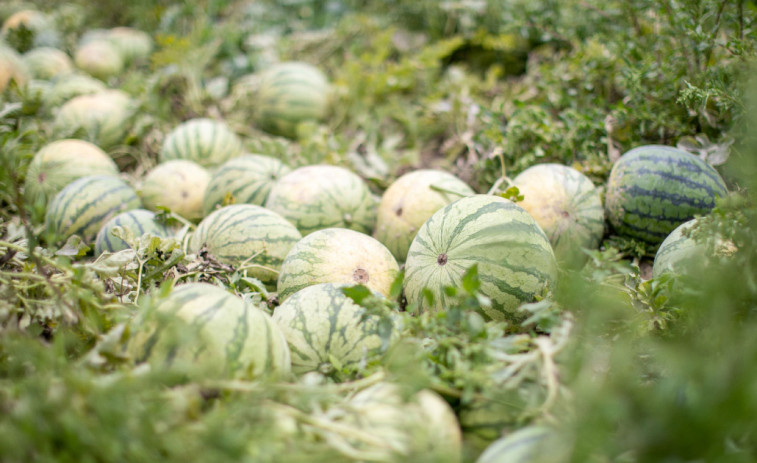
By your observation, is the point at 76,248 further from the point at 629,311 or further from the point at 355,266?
the point at 629,311

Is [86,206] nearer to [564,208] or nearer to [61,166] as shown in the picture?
[61,166]

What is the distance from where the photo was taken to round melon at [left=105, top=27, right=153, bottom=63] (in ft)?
18.7

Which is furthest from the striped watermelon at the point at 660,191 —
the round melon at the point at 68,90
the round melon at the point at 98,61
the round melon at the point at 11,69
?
the round melon at the point at 98,61

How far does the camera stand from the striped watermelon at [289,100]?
468 cm

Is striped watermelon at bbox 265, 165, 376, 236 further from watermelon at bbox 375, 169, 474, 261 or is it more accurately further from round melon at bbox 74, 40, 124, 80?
round melon at bbox 74, 40, 124, 80

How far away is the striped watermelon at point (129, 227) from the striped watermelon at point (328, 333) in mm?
1212

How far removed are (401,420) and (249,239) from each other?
147 centimetres

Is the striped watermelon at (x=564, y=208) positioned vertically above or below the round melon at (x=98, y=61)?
below

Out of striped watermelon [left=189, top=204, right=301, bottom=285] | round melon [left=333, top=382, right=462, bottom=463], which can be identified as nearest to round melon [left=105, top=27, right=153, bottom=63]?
striped watermelon [left=189, top=204, right=301, bottom=285]

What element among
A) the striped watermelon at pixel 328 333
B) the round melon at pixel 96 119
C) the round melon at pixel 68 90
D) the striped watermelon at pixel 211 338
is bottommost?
the striped watermelon at pixel 328 333

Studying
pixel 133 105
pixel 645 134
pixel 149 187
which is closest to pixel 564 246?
pixel 645 134

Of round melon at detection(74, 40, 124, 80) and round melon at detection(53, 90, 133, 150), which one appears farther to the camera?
round melon at detection(74, 40, 124, 80)

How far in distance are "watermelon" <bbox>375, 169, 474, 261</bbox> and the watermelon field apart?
1 centimetres

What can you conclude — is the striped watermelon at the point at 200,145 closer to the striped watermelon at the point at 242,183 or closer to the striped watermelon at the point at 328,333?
the striped watermelon at the point at 242,183
